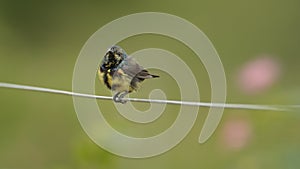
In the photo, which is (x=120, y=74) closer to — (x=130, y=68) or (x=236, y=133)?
(x=130, y=68)

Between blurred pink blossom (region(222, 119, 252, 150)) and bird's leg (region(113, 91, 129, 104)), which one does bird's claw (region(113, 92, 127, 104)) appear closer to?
bird's leg (region(113, 91, 129, 104))

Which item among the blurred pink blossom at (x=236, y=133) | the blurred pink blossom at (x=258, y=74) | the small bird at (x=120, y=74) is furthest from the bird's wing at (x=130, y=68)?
the blurred pink blossom at (x=258, y=74)

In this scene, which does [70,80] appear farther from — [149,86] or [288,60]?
→ [288,60]

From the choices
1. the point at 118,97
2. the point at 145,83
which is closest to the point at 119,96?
the point at 118,97

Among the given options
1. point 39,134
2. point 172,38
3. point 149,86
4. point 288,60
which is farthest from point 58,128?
point 288,60

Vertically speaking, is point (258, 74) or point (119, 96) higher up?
point (258, 74)
